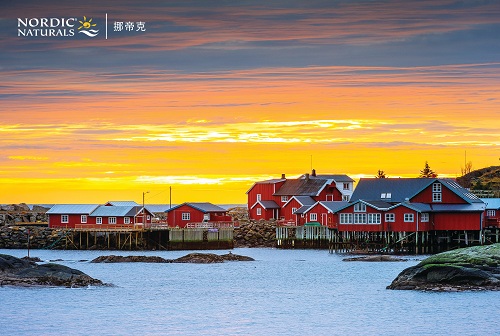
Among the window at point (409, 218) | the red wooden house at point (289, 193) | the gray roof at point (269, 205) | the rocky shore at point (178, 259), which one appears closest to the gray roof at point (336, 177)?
the red wooden house at point (289, 193)

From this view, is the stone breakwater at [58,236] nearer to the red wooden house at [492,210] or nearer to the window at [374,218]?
the window at [374,218]

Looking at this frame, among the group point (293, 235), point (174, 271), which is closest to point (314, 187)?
point (293, 235)

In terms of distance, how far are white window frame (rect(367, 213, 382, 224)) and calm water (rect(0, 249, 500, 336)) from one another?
55.2 ft

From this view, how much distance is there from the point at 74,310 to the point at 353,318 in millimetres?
13637

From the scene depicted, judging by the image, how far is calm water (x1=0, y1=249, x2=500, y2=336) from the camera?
47.0 meters

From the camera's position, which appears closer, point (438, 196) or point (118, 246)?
point (438, 196)

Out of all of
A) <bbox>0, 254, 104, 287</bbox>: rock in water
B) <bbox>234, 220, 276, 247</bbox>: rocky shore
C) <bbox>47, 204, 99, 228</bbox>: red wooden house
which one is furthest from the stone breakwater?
<bbox>0, 254, 104, 287</bbox>: rock in water

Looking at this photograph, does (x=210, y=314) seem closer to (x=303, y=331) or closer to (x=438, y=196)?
(x=303, y=331)

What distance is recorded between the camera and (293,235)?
105688mm

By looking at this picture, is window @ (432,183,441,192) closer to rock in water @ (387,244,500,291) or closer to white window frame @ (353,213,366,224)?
white window frame @ (353,213,366,224)

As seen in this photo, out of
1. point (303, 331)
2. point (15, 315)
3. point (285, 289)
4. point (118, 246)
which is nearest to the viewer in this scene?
point (303, 331)

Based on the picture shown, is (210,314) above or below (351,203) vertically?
below

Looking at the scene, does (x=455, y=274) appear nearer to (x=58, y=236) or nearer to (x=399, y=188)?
(x=399, y=188)

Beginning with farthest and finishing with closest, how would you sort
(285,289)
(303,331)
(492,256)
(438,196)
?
(438,196) → (285,289) → (492,256) → (303,331)
